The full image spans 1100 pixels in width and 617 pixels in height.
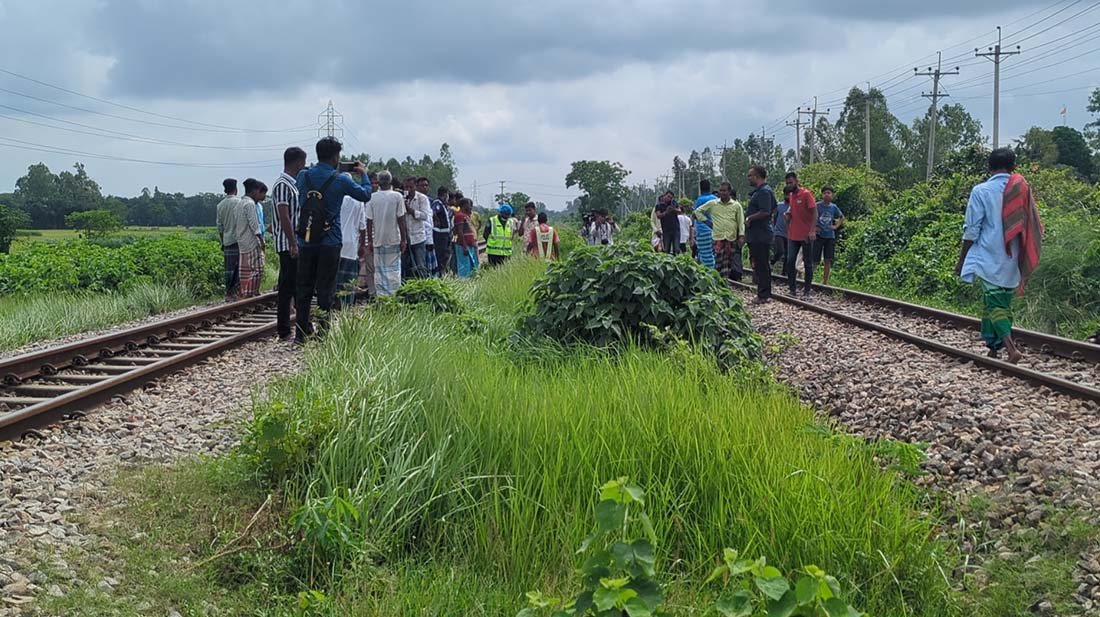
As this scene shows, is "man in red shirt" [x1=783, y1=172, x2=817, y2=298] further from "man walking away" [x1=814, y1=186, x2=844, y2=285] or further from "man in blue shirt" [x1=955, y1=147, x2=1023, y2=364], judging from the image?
"man in blue shirt" [x1=955, y1=147, x2=1023, y2=364]

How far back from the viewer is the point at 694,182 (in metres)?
112

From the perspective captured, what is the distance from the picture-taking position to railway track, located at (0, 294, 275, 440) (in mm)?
6160

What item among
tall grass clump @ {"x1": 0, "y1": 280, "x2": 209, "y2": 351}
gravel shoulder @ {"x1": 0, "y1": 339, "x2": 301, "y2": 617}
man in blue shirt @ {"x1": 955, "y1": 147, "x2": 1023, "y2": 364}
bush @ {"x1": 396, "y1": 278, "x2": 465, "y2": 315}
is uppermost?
man in blue shirt @ {"x1": 955, "y1": 147, "x2": 1023, "y2": 364}

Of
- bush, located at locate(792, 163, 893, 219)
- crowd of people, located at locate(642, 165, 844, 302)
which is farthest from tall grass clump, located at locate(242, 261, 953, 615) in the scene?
bush, located at locate(792, 163, 893, 219)

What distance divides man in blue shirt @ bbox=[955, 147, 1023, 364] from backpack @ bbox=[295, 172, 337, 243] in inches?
232

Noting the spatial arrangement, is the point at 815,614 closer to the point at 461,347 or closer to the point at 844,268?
the point at 461,347

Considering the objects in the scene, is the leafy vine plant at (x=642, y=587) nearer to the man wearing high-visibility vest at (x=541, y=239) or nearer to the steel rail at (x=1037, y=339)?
the steel rail at (x=1037, y=339)

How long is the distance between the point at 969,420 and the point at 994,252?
8.39 feet

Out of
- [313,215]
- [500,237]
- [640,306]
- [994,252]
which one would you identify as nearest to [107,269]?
[500,237]

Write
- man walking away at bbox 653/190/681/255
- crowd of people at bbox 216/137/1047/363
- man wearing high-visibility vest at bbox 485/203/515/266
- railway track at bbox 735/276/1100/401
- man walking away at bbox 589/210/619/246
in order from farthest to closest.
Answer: man walking away at bbox 589/210/619/246
man walking away at bbox 653/190/681/255
man wearing high-visibility vest at bbox 485/203/515/266
crowd of people at bbox 216/137/1047/363
railway track at bbox 735/276/1100/401

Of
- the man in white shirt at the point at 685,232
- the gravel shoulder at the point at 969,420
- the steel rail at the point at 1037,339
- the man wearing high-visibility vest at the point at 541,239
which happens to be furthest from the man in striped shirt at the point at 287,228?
the man in white shirt at the point at 685,232

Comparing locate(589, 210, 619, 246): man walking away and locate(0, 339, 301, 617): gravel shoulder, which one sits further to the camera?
locate(589, 210, 619, 246): man walking away

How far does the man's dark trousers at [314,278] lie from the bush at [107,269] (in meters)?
6.24

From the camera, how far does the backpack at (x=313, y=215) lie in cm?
888
